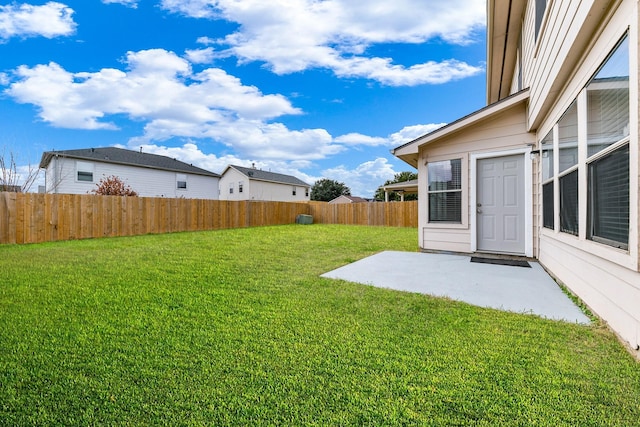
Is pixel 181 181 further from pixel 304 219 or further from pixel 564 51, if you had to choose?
pixel 564 51

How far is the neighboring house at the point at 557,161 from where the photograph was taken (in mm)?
2119

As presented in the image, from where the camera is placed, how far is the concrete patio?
297 centimetres

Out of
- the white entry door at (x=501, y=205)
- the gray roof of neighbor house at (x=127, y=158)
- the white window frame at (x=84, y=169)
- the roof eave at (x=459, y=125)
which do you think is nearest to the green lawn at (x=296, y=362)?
the white entry door at (x=501, y=205)

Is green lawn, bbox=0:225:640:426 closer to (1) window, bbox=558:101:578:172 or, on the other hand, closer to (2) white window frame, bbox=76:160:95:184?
(1) window, bbox=558:101:578:172

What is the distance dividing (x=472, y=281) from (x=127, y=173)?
20.0m

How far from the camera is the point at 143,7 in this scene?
861 centimetres

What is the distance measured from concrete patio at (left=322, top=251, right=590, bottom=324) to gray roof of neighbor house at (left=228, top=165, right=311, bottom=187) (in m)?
22.0

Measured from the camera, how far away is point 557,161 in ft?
12.7

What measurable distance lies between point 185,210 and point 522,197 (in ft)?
36.6

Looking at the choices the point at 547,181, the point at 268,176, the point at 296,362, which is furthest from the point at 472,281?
the point at 268,176

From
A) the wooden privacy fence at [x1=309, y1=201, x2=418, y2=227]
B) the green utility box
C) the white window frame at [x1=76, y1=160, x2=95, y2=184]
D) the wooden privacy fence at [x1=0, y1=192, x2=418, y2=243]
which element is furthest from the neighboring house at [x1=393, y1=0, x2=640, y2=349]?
the white window frame at [x1=76, y1=160, x2=95, y2=184]

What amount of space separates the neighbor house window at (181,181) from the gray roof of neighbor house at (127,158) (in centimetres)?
42

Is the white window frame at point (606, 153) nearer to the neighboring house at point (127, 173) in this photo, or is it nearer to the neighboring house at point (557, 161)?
the neighboring house at point (557, 161)

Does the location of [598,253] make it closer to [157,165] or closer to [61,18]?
[61,18]
